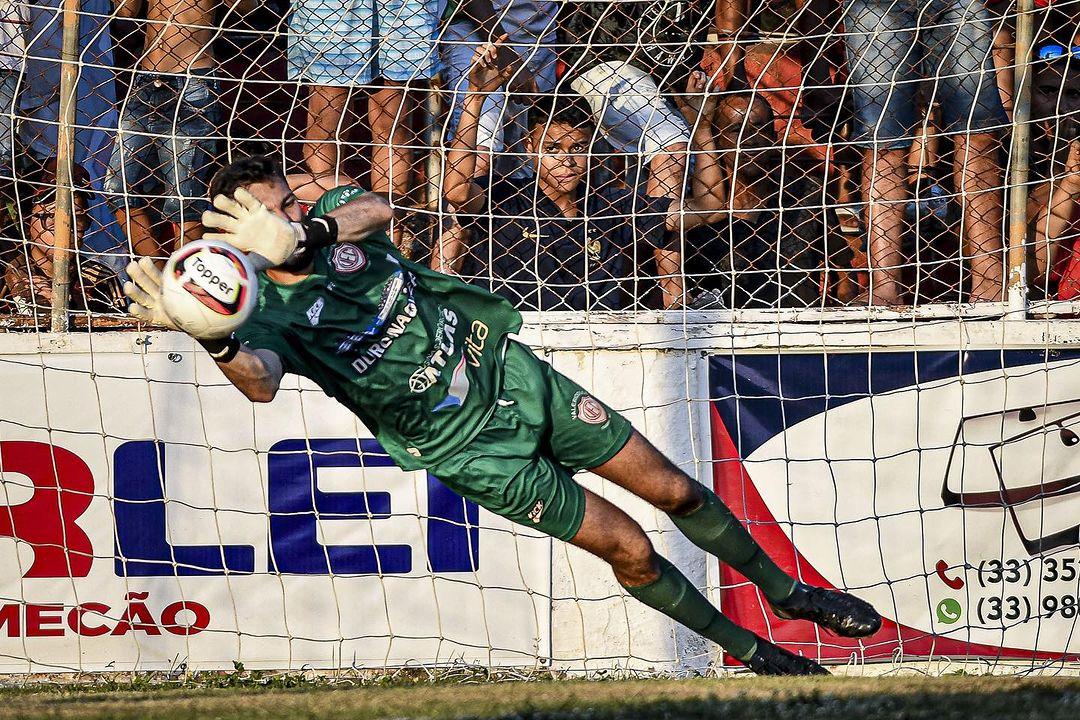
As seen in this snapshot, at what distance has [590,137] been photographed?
20.6 feet

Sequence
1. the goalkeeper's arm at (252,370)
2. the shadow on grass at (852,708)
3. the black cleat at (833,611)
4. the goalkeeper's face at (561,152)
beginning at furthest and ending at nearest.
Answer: the goalkeeper's face at (561,152)
the black cleat at (833,611)
the goalkeeper's arm at (252,370)
the shadow on grass at (852,708)

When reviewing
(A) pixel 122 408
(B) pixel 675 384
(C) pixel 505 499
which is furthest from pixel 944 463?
(A) pixel 122 408

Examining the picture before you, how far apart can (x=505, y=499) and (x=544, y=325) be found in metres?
1.61

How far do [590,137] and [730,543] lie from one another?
2.38 m

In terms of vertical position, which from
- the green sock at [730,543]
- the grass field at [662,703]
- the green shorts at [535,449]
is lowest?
the grass field at [662,703]

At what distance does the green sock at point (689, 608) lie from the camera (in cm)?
475

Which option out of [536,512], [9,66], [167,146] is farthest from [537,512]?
[9,66]

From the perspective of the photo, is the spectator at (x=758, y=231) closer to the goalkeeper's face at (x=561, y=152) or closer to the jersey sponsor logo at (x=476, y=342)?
the goalkeeper's face at (x=561, y=152)

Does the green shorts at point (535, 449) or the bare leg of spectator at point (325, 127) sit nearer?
the green shorts at point (535, 449)

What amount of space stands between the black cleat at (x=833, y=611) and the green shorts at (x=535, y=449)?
3.16 ft

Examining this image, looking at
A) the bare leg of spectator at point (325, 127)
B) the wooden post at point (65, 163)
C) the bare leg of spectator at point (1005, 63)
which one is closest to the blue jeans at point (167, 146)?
the wooden post at point (65, 163)

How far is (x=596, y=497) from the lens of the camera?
15.4ft

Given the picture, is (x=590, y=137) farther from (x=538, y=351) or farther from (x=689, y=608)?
(x=689, y=608)

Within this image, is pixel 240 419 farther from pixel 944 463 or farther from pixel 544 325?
pixel 944 463
